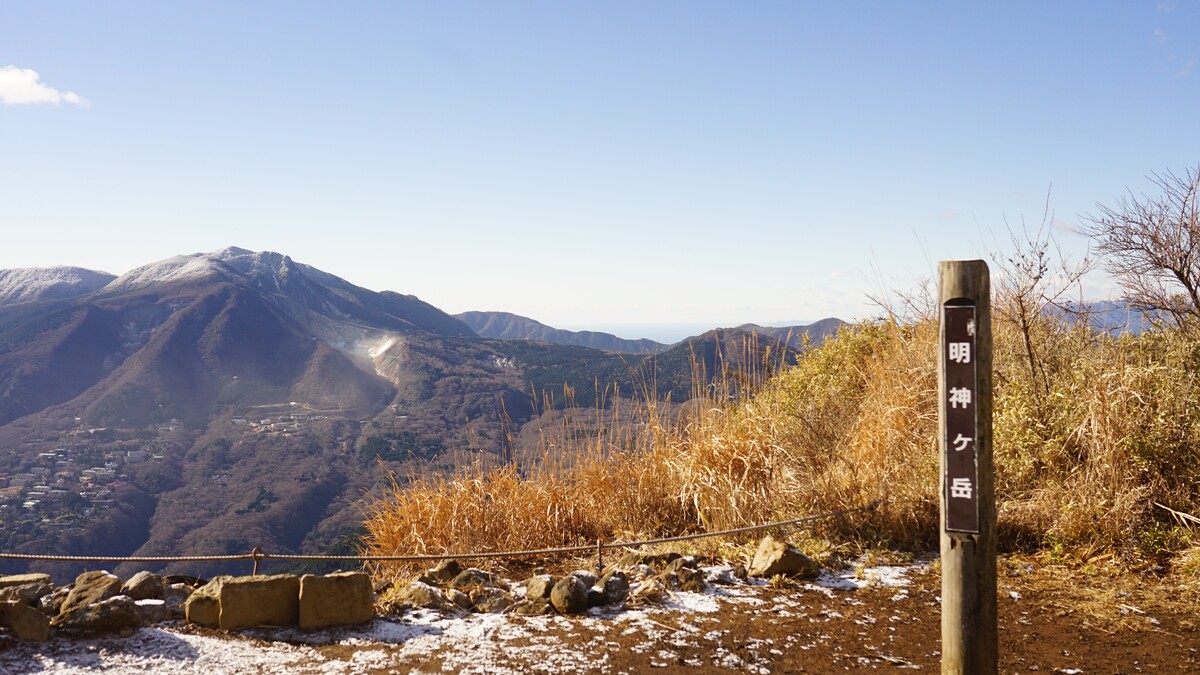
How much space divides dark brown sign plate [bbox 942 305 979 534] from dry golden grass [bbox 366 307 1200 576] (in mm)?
2388

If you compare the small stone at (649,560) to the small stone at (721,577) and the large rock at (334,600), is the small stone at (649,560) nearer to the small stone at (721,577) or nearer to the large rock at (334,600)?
the small stone at (721,577)

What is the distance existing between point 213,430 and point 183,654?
310 ft

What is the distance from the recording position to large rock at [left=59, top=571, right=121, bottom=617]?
3401mm

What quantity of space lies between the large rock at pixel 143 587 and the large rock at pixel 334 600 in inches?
30.1

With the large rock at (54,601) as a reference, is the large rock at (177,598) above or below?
below

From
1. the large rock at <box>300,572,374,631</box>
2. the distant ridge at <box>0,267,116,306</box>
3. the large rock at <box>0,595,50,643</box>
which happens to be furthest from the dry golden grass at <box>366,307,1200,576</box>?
the distant ridge at <box>0,267,116,306</box>

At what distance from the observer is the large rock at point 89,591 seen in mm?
3401

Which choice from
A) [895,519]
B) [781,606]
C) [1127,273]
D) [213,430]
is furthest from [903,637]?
[213,430]

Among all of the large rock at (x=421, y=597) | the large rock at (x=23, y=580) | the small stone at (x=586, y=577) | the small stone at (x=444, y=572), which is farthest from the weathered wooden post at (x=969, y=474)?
the large rock at (x=23, y=580)

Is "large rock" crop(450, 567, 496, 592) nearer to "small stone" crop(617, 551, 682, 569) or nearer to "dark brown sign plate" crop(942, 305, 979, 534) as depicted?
"small stone" crop(617, 551, 682, 569)

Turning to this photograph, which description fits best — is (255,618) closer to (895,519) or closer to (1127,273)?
(895,519)

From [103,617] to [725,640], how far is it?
2700 millimetres

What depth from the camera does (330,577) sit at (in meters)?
3.57

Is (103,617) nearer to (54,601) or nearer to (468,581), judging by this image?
(54,601)
